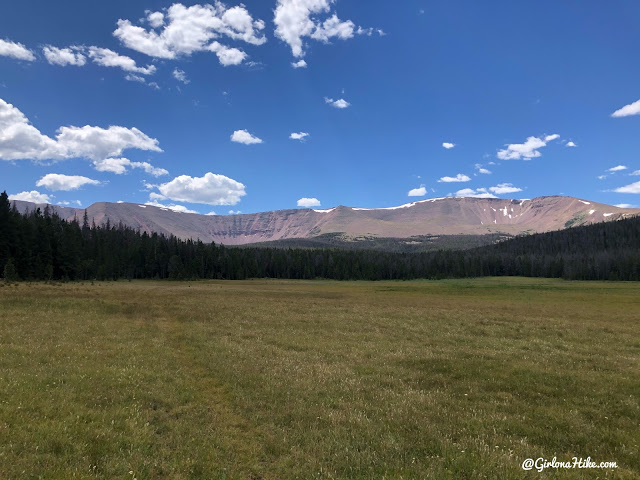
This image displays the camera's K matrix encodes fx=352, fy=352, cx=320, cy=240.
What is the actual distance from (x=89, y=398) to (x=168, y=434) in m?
4.40

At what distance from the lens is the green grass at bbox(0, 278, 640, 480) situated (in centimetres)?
929

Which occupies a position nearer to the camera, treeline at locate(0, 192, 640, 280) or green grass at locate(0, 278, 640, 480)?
green grass at locate(0, 278, 640, 480)

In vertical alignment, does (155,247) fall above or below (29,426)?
above

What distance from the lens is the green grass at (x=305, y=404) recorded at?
9.29m

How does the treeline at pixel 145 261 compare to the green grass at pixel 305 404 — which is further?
the treeline at pixel 145 261

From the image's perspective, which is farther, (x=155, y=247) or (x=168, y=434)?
(x=155, y=247)

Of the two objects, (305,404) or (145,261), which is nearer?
(305,404)

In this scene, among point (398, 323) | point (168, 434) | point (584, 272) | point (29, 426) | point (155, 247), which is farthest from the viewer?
point (584, 272)

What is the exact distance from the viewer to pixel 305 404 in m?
13.7

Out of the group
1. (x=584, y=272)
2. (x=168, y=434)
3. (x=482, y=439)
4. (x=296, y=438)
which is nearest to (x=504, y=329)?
(x=482, y=439)

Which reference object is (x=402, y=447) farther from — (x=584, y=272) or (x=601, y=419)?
(x=584, y=272)

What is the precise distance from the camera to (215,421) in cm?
1205

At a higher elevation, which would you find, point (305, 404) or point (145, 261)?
point (145, 261)

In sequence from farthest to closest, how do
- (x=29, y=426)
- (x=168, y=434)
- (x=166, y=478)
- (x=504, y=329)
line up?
(x=504, y=329) < (x=168, y=434) < (x=29, y=426) < (x=166, y=478)
